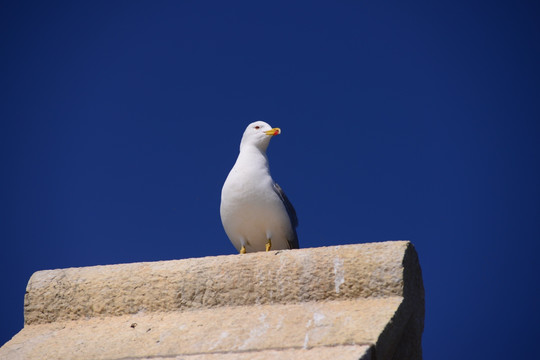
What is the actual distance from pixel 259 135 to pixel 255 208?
3.21 feet

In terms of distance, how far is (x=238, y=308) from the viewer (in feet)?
15.4

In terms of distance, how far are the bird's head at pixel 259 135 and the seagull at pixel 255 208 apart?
1 cm

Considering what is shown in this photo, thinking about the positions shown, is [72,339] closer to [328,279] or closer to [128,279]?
[128,279]

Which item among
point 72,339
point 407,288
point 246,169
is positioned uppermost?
point 246,169

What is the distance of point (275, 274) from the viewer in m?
4.69

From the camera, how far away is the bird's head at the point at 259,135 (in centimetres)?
745

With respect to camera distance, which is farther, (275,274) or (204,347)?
(275,274)

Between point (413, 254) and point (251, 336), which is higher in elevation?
point (413, 254)

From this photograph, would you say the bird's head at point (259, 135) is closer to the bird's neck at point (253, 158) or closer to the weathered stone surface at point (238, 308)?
the bird's neck at point (253, 158)

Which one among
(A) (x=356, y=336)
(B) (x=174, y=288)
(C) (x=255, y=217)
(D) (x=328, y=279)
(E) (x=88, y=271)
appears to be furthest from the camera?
(C) (x=255, y=217)

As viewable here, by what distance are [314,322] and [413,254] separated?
88 cm

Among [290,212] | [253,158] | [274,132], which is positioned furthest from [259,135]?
[290,212]

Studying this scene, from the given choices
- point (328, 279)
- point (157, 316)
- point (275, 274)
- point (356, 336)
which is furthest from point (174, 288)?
point (356, 336)

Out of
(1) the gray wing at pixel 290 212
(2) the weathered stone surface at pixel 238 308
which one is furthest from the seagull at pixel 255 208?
(2) the weathered stone surface at pixel 238 308
